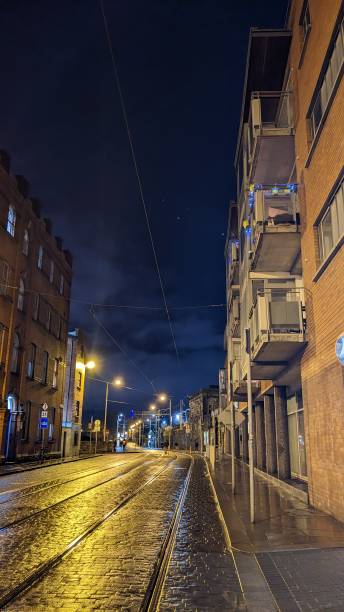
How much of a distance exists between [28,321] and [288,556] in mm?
28503

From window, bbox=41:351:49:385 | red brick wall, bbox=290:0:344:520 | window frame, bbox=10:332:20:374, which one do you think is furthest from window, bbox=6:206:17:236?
red brick wall, bbox=290:0:344:520

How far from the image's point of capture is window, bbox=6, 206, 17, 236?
99.3 ft

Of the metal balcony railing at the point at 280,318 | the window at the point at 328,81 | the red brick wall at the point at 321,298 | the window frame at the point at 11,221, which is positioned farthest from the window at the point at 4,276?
the window at the point at 328,81

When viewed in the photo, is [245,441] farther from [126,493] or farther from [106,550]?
[106,550]

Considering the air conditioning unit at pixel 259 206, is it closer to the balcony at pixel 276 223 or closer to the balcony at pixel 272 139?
the balcony at pixel 276 223

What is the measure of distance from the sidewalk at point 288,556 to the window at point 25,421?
22.9 meters

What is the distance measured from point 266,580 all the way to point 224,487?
36.4 ft

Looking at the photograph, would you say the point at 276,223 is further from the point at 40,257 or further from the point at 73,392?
the point at 73,392

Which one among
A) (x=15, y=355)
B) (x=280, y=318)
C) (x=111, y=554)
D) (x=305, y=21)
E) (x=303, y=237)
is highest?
(x=305, y=21)

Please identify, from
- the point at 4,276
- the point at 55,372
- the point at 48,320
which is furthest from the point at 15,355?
the point at 55,372

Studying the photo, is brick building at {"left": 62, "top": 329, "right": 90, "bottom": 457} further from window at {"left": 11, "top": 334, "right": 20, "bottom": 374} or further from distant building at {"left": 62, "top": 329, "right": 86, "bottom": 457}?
window at {"left": 11, "top": 334, "right": 20, "bottom": 374}

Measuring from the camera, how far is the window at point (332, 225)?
1034 centimetres

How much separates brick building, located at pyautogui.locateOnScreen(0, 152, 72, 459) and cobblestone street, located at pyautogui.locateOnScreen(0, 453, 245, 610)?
55.0 ft

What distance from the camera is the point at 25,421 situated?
33.1 metres
